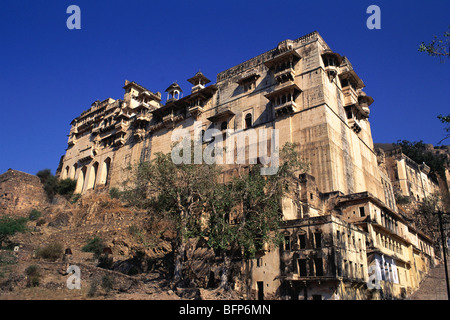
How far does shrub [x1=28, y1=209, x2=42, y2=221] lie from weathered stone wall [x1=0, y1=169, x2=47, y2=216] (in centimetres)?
144

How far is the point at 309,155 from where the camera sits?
33.8 metres

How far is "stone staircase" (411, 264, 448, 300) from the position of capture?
25.9m

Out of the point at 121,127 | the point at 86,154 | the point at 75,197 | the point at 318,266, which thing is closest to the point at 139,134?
the point at 121,127

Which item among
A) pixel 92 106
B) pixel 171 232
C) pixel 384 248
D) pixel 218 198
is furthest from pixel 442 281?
pixel 92 106

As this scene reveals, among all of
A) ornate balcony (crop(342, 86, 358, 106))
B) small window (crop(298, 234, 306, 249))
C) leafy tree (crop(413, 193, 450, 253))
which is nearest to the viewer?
small window (crop(298, 234, 306, 249))

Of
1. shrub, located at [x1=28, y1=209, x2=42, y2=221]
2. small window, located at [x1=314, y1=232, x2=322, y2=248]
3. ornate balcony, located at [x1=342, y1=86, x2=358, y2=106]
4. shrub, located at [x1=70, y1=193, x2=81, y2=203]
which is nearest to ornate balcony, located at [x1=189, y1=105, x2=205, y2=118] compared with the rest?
ornate balcony, located at [x1=342, y1=86, x2=358, y2=106]

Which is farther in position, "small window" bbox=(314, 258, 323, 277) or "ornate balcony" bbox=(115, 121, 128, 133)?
"ornate balcony" bbox=(115, 121, 128, 133)

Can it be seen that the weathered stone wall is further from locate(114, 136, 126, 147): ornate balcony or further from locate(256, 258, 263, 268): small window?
locate(256, 258, 263, 268): small window

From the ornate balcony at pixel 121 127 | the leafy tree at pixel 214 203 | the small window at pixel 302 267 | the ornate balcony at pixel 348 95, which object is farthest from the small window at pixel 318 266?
the ornate balcony at pixel 121 127

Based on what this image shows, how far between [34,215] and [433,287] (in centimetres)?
4091

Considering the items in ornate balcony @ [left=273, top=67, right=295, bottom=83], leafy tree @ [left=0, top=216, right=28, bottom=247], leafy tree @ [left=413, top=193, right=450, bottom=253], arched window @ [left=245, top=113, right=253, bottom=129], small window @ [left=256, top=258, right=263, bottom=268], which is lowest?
small window @ [left=256, top=258, right=263, bottom=268]

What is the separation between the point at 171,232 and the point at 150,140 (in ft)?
70.7

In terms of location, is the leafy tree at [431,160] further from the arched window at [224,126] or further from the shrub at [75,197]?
the shrub at [75,197]

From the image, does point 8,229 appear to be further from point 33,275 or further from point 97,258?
point 33,275
